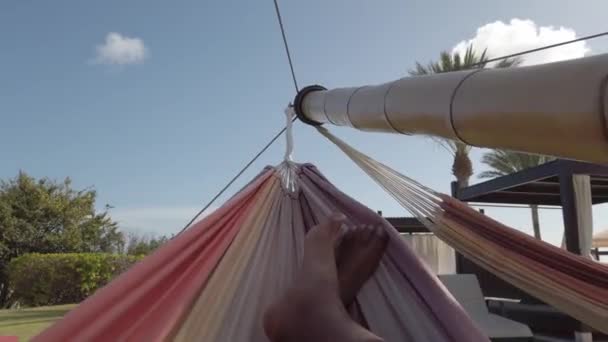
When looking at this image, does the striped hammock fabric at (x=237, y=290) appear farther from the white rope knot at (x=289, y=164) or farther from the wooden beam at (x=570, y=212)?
the wooden beam at (x=570, y=212)

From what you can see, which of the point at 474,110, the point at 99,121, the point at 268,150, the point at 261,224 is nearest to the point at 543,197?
the point at 268,150

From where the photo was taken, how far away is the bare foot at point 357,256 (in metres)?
1.35

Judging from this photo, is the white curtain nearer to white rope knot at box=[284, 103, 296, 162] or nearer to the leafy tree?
white rope knot at box=[284, 103, 296, 162]

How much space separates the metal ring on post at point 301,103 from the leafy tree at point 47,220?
35.7ft

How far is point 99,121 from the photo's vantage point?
10000 millimetres

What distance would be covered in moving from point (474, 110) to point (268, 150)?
5.86 ft

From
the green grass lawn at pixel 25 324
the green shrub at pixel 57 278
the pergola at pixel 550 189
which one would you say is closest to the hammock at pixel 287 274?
the pergola at pixel 550 189

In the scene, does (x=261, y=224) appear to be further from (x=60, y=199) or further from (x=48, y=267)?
(x=60, y=199)

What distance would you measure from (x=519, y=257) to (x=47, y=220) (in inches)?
541

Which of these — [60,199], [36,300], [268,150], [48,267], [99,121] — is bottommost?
[36,300]

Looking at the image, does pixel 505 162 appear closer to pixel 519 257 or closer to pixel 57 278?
pixel 57 278

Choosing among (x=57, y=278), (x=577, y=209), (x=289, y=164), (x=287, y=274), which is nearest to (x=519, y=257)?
(x=287, y=274)

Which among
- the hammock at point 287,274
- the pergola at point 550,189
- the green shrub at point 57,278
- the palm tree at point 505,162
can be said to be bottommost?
the green shrub at point 57,278

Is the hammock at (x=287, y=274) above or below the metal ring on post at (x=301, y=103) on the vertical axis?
below
